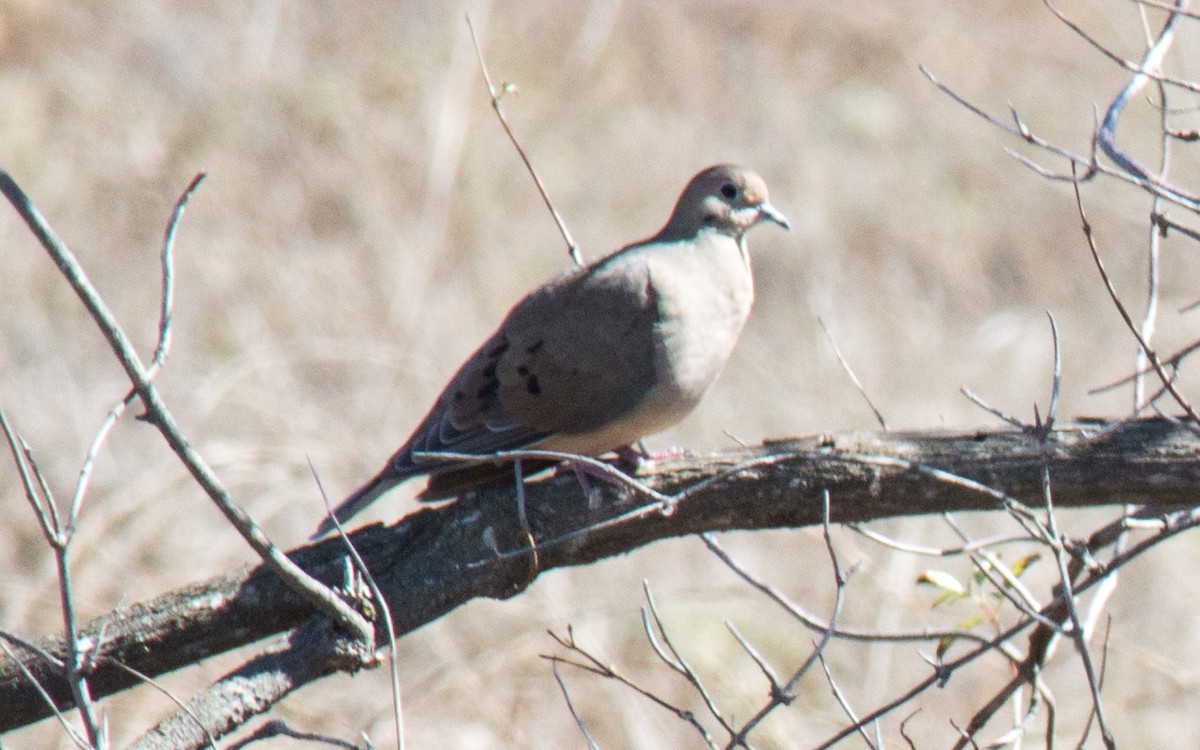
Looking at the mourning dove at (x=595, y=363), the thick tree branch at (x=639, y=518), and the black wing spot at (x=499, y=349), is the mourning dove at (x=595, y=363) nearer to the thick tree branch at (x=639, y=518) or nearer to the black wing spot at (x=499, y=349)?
the black wing spot at (x=499, y=349)

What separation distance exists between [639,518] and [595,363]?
2.60 ft

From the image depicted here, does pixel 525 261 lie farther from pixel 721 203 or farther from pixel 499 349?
pixel 499 349

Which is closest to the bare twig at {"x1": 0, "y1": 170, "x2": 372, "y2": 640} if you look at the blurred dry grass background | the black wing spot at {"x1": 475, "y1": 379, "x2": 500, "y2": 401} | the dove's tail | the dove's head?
the dove's tail

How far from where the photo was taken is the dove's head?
3.94m

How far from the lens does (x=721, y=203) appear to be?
3.96 meters

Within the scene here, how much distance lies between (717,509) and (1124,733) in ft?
11.7

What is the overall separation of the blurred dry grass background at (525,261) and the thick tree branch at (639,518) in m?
1.61

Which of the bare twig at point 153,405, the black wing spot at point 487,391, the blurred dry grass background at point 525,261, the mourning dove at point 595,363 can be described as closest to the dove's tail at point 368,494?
the mourning dove at point 595,363

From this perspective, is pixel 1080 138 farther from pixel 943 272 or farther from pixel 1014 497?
pixel 1014 497

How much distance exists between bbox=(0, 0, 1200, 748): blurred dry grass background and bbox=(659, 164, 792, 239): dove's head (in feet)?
4.37

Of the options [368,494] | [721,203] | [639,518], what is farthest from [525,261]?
[639,518]

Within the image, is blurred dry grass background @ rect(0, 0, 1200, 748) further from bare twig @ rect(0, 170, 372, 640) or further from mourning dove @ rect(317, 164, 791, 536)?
bare twig @ rect(0, 170, 372, 640)

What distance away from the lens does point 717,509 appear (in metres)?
2.84

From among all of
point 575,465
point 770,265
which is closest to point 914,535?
point 770,265
